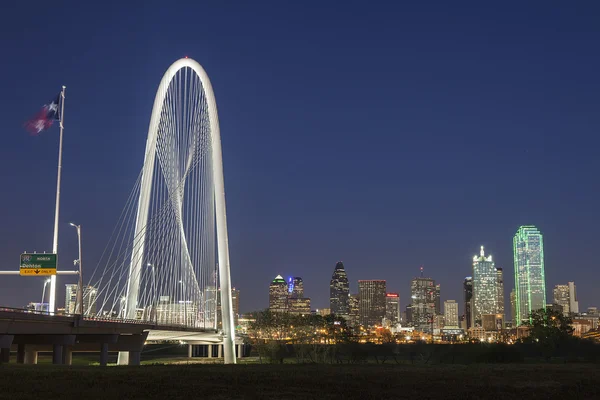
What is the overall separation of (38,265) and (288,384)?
38431 millimetres

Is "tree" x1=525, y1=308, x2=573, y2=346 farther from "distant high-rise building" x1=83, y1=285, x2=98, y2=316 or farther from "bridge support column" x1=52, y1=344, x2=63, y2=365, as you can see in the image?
"bridge support column" x1=52, y1=344, x2=63, y2=365

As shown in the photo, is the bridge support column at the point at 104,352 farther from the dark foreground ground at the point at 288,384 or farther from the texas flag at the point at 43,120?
the dark foreground ground at the point at 288,384

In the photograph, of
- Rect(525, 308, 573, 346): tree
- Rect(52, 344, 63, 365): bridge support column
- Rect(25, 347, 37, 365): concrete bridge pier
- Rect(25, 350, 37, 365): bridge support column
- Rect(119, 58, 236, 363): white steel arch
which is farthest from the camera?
Rect(525, 308, 573, 346): tree

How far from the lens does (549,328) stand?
106250 millimetres

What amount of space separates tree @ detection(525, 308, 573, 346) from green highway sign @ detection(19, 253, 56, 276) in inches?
2836

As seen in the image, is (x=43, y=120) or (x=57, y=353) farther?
(x=43, y=120)

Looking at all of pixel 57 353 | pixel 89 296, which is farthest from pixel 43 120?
pixel 89 296

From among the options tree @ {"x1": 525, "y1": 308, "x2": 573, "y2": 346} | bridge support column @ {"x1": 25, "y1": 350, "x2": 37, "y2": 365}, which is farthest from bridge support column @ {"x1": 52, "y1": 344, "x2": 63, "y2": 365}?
tree @ {"x1": 525, "y1": 308, "x2": 573, "y2": 346}

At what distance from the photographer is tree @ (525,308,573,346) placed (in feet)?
345

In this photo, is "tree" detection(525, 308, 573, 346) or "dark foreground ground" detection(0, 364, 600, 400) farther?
"tree" detection(525, 308, 573, 346)

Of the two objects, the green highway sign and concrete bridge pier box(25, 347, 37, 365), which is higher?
the green highway sign

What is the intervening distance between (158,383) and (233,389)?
231 cm

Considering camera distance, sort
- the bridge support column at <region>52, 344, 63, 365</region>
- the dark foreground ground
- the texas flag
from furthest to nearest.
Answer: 1. the texas flag
2. the bridge support column at <region>52, 344, 63, 365</region>
3. the dark foreground ground

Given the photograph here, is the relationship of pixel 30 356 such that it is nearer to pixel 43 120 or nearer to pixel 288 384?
pixel 43 120
